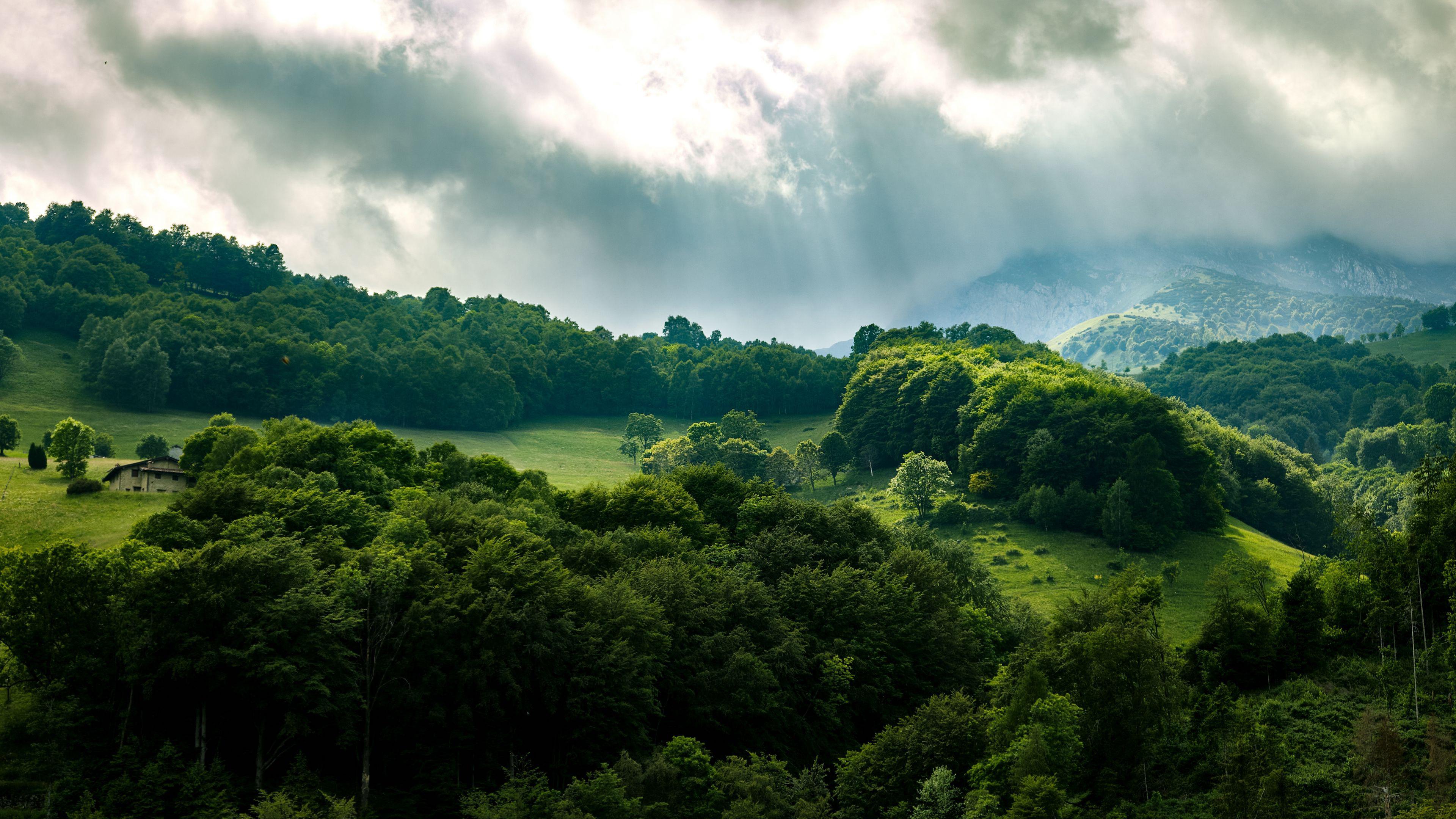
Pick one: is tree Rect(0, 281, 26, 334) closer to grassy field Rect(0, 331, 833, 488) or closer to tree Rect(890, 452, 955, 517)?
grassy field Rect(0, 331, 833, 488)

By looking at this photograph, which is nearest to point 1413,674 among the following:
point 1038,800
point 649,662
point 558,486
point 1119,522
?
point 1038,800

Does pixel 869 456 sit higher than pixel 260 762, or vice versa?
pixel 869 456

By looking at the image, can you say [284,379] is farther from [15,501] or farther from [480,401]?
[15,501]

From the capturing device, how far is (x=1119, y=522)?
9912cm

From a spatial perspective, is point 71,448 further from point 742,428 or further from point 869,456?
point 869,456

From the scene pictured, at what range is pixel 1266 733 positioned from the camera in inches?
1805

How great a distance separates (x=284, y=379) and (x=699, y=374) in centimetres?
6949

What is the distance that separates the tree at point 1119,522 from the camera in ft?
325

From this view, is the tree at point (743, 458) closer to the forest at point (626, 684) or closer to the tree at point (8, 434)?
the forest at point (626, 684)

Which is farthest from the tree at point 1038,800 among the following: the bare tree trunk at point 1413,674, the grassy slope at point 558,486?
the grassy slope at point 558,486

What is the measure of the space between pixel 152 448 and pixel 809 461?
74.2 m

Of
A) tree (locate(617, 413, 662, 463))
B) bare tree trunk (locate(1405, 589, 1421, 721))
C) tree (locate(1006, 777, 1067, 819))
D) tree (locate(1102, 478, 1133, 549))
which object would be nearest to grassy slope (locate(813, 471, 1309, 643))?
tree (locate(1102, 478, 1133, 549))

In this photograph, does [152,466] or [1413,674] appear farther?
[152,466]

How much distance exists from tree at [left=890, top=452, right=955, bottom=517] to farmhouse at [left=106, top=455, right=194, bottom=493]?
228 ft
